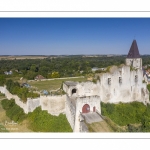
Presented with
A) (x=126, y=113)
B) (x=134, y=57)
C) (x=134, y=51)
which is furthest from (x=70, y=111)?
(x=134, y=51)

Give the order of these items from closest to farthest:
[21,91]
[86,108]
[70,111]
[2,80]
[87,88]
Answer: [86,108] < [70,111] < [87,88] < [21,91] < [2,80]

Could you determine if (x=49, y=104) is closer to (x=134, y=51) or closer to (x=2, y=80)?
(x=2, y=80)

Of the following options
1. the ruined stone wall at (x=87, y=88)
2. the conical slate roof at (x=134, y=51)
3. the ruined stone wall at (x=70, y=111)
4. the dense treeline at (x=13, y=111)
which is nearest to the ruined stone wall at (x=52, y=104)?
the ruined stone wall at (x=70, y=111)

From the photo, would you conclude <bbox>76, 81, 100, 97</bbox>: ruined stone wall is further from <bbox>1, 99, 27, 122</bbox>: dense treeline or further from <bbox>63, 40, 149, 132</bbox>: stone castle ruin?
<bbox>1, 99, 27, 122</bbox>: dense treeline

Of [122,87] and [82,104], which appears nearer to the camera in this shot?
[82,104]

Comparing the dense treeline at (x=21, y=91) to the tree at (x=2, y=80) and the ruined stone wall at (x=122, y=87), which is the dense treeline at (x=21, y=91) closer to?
the tree at (x=2, y=80)
